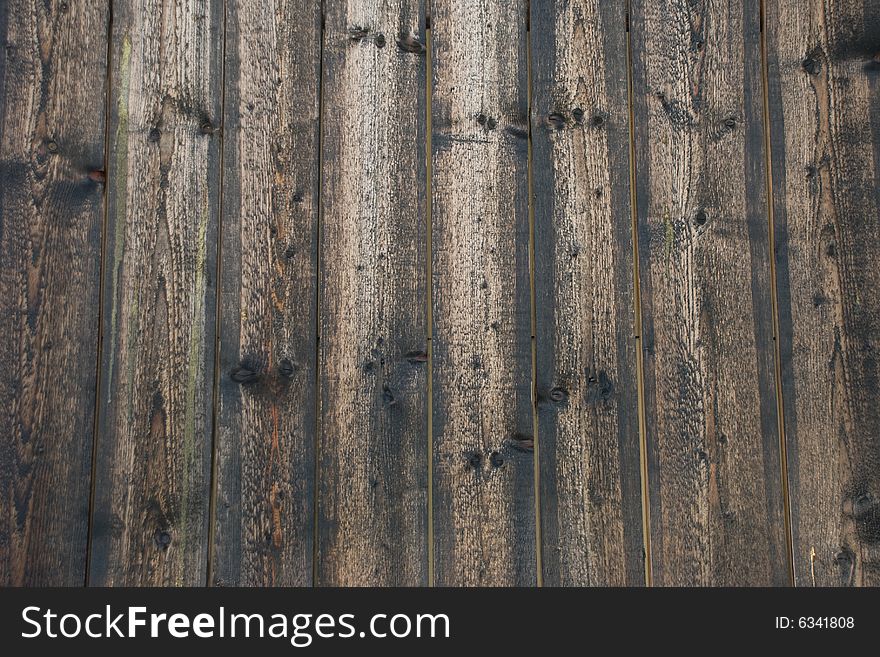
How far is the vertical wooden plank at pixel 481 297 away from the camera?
1.07 meters

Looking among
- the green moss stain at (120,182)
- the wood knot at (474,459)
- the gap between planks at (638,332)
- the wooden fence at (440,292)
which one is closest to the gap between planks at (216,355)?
the wooden fence at (440,292)

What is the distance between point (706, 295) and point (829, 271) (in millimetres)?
182

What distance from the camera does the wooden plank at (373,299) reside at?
1.07 metres

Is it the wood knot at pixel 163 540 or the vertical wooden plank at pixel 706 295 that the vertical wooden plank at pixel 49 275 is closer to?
the wood knot at pixel 163 540

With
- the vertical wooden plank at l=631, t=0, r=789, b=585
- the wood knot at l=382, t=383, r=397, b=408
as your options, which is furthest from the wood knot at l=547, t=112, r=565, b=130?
the wood knot at l=382, t=383, r=397, b=408

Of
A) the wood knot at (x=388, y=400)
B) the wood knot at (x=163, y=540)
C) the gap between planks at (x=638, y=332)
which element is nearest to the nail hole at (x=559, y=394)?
the gap between planks at (x=638, y=332)

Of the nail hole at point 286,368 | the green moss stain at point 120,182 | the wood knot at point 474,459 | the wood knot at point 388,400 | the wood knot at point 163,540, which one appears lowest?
the wood knot at point 163,540

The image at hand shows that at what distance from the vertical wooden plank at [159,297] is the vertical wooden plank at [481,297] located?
332 millimetres

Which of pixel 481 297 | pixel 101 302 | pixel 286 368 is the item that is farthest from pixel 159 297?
pixel 481 297

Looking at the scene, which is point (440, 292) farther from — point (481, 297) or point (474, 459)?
point (474, 459)

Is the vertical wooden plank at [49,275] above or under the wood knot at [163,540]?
above
